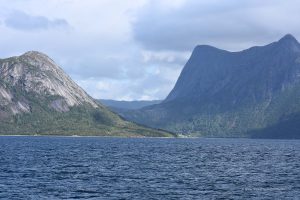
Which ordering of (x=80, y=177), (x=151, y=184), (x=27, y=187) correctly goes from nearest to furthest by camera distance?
(x=27, y=187) → (x=151, y=184) → (x=80, y=177)

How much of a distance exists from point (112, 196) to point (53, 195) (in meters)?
10.5

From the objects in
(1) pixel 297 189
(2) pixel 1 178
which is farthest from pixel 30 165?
(1) pixel 297 189

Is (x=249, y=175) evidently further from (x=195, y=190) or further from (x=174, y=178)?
(x=195, y=190)

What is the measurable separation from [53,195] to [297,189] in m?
49.8

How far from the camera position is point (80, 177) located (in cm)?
12319

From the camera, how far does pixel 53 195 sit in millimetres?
93562

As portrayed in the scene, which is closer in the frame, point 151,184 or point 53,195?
point 53,195

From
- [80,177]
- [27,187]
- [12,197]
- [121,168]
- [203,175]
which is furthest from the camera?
[121,168]

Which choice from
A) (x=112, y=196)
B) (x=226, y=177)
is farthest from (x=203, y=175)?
(x=112, y=196)

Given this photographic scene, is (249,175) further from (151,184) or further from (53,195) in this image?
(53,195)

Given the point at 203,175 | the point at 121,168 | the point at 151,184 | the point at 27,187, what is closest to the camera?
the point at 27,187

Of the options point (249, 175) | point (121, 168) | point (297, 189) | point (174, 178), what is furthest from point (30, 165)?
point (297, 189)

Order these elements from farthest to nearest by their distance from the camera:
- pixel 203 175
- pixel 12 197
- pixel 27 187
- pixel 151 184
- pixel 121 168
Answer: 1. pixel 121 168
2. pixel 203 175
3. pixel 151 184
4. pixel 27 187
5. pixel 12 197

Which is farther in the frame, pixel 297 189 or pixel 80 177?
pixel 80 177
